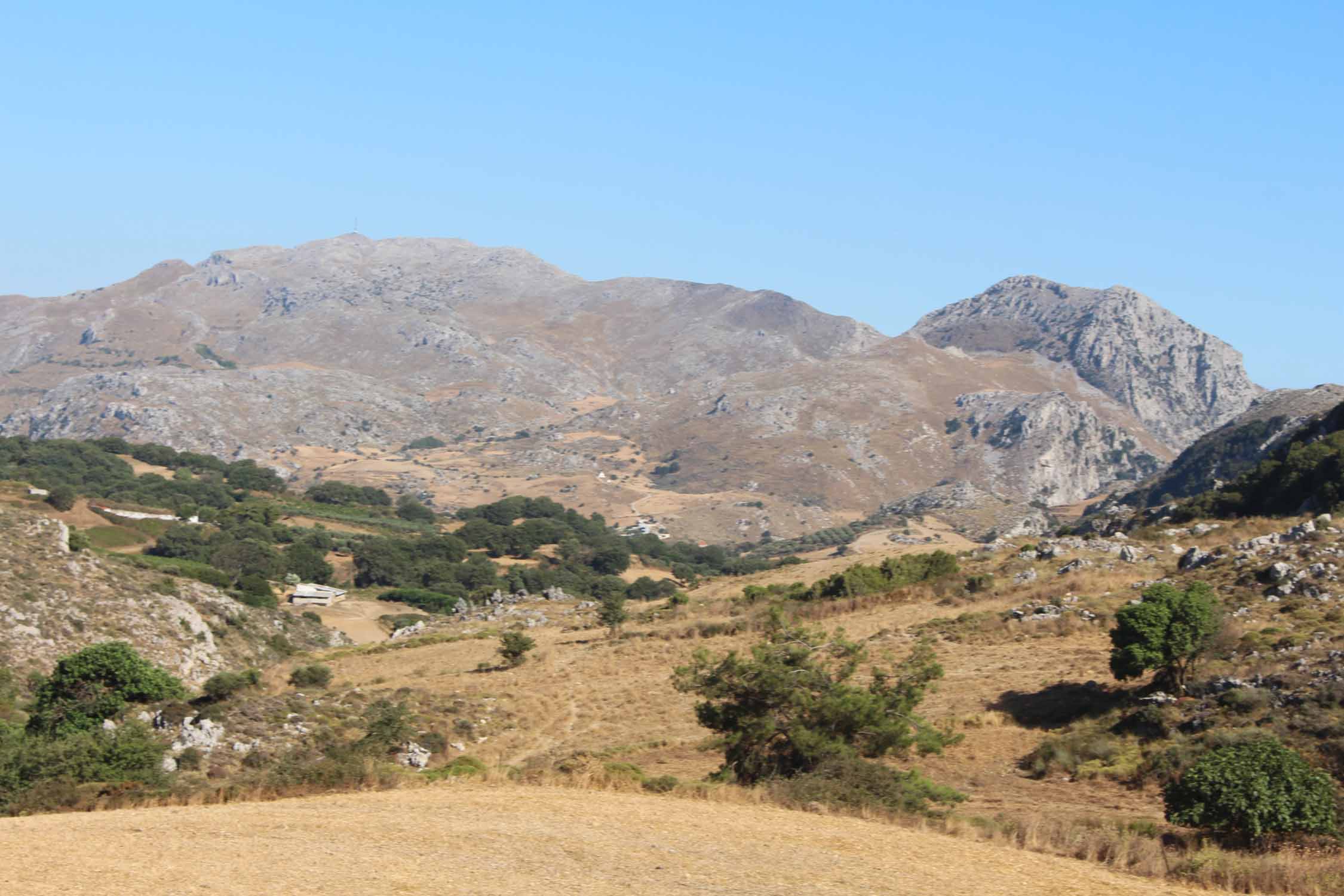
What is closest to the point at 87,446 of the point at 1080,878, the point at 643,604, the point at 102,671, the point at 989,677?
the point at 643,604

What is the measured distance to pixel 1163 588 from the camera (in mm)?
31531

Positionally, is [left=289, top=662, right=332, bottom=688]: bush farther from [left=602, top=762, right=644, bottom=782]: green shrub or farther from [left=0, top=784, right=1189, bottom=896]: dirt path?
[left=0, top=784, right=1189, bottom=896]: dirt path

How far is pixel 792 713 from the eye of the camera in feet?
79.7

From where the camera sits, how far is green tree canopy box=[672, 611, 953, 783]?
23641mm

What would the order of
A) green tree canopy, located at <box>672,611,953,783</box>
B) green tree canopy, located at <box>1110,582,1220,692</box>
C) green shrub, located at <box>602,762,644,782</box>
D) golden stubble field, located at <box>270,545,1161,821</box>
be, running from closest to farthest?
1. green shrub, located at <box>602,762,644,782</box>
2. green tree canopy, located at <box>672,611,953,783</box>
3. golden stubble field, located at <box>270,545,1161,821</box>
4. green tree canopy, located at <box>1110,582,1220,692</box>

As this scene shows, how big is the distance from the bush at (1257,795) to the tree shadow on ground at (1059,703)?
12863 millimetres

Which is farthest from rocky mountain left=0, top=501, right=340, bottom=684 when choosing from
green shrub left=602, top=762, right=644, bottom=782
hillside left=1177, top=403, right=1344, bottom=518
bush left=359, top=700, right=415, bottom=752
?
hillside left=1177, top=403, right=1344, bottom=518

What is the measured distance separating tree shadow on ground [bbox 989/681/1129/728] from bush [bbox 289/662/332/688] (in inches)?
883

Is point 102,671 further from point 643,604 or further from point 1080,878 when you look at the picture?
point 643,604

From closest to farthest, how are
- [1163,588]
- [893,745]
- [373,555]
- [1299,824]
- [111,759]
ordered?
[1299,824], [111,759], [893,745], [1163,588], [373,555]

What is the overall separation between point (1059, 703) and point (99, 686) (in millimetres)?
26201

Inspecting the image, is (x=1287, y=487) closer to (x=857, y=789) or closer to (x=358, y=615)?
(x=857, y=789)

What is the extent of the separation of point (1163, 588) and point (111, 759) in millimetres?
25617

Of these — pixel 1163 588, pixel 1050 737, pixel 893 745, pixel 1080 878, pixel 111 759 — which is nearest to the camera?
pixel 1080 878
